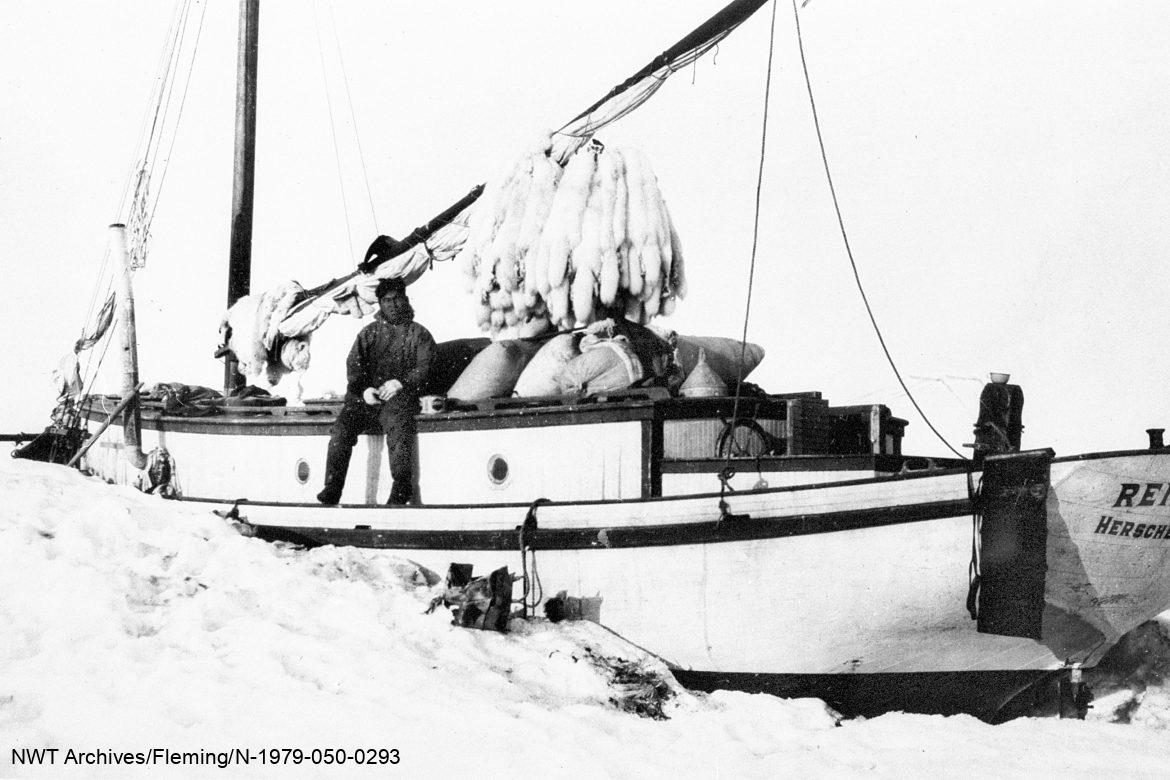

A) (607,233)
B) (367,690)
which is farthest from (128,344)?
(367,690)

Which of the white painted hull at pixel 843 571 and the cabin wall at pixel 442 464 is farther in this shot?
the cabin wall at pixel 442 464

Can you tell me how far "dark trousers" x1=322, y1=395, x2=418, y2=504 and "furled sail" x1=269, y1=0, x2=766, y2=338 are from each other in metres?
2.97

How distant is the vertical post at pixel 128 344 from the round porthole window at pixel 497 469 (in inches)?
196

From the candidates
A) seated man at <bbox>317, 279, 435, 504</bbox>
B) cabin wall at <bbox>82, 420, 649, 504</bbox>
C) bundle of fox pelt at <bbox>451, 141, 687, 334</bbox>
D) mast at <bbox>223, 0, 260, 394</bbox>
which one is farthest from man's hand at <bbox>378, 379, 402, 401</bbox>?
mast at <bbox>223, 0, 260, 394</bbox>

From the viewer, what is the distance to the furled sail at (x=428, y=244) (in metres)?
10.6

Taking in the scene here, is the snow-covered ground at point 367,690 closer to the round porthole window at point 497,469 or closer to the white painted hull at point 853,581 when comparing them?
the white painted hull at point 853,581

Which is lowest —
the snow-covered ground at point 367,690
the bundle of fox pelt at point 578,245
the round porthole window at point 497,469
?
the snow-covered ground at point 367,690

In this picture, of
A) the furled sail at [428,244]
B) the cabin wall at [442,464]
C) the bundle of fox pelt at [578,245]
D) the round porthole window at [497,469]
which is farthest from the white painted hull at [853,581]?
the furled sail at [428,244]

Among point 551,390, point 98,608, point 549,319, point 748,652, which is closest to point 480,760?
point 748,652

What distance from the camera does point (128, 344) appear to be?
39.2 ft

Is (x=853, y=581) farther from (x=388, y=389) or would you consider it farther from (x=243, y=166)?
(x=243, y=166)

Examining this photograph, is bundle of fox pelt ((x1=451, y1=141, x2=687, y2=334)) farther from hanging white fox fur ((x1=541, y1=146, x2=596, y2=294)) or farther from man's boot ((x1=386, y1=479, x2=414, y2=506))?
man's boot ((x1=386, y1=479, x2=414, y2=506))

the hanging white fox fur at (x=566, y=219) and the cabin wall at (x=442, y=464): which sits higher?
the hanging white fox fur at (x=566, y=219)

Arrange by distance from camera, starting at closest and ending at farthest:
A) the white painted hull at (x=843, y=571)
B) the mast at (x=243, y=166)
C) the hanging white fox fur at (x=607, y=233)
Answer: the white painted hull at (x=843, y=571)
the hanging white fox fur at (x=607, y=233)
the mast at (x=243, y=166)
